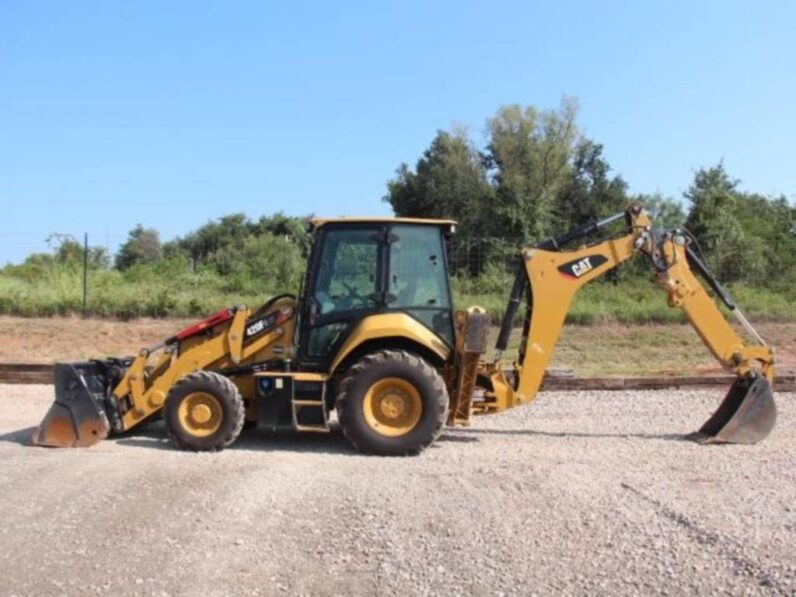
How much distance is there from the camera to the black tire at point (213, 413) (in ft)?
27.8

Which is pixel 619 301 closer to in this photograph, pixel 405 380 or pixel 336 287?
pixel 336 287

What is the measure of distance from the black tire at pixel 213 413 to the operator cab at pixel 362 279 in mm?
811

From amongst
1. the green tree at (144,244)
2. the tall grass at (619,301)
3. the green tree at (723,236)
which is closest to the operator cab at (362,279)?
the tall grass at (619,301)

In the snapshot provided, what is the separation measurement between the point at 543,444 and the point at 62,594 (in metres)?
5.34

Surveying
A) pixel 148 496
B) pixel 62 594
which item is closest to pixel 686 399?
pixel 148 496

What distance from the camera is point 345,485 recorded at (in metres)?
6.86

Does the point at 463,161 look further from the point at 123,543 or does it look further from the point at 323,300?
the point at 123,543

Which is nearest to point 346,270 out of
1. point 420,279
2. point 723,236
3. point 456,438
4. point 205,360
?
point 420,279

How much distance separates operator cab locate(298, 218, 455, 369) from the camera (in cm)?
861

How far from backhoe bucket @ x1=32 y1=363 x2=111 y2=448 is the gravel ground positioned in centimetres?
21

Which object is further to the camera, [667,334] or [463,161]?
[463,161]

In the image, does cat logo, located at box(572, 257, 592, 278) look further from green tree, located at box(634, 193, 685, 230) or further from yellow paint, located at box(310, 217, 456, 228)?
green tree, located at box(634, 193, 685, 230)

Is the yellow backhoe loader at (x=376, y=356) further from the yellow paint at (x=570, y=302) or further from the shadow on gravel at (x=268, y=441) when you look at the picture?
the shadow on gravel at (x=268, y=441)

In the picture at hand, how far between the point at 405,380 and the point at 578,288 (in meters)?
2.14
